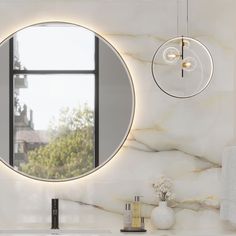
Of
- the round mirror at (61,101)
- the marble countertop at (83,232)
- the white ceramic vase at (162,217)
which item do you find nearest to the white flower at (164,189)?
the white ceramic vase at (162,217)

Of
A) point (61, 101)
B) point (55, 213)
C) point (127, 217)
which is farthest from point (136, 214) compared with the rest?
point (61, 101)

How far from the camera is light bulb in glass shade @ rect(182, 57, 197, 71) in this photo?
3121mm

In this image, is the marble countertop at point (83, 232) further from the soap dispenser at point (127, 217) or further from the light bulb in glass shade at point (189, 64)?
the light bulb in glass shade at point (189, 64)

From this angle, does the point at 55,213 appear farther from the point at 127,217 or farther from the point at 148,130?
the point at 148,130

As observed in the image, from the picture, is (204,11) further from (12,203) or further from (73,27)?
(12,203)

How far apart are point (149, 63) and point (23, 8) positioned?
690mm

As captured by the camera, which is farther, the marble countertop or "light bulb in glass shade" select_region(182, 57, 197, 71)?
"light bulb in glass shade" select_region(182, 57, 197, 71)

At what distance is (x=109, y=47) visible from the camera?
3125 millimetres

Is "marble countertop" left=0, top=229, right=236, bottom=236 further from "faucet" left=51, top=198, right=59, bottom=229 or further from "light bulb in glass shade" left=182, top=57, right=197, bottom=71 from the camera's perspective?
"light bulb in glass shade" left=182, top=57, right=197, bottom=71

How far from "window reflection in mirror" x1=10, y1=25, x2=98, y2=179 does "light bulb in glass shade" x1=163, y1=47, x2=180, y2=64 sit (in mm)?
349

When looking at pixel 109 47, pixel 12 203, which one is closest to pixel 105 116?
pixel 109 47

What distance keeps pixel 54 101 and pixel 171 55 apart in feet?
2.06

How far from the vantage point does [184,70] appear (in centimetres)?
313

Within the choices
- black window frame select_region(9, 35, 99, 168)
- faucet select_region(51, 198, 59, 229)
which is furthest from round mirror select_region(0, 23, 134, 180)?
faucet select_region(51, 198, 59, 229)
